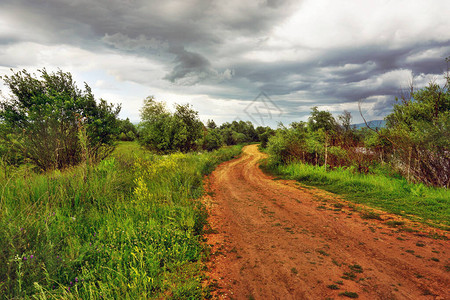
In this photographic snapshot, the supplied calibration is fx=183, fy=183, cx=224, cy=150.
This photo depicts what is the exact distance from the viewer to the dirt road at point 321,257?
10.1 ft

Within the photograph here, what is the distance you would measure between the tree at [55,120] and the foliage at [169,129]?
663cm

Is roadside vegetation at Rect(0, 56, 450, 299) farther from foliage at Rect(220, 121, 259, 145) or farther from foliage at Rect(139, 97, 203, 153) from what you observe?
foliage at Rect(220, 121, 259, 145)

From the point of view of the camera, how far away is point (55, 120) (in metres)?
8.77

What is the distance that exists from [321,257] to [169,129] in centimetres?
2028

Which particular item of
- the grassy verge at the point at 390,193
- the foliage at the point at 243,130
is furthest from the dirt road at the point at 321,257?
the foliage at the point at 243,130

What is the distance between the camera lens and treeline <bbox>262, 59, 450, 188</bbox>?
28.3 ft

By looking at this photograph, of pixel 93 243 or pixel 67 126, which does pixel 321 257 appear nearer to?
pixel 93 243

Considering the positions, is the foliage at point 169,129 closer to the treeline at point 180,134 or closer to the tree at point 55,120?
the treeline at point 180,134

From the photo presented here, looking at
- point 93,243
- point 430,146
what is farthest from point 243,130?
point 93,243

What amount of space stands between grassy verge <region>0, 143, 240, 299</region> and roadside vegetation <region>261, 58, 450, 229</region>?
24.3 ft

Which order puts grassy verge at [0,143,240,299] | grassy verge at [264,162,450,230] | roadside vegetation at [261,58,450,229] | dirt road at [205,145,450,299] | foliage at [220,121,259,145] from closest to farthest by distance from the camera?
1. grassy verge at [0,143,240,299]
2. dirt road at [205,145,450,299]
3. grassy verge at [264,162,450,230]
4. roadside vegetation at [261,58,450,229]
5. foliage at [220,121,259,145]

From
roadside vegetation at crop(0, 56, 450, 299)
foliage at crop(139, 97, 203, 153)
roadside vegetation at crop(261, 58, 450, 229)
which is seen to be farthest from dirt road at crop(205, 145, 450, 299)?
foliage at crop(139, 97, 203, 153)

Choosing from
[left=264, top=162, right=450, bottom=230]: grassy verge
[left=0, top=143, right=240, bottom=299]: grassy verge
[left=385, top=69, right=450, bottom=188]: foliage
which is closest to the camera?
[left=0, top=143, right=240, bottom=299]: grassy verge

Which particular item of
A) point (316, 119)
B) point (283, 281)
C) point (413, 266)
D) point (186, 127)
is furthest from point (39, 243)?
point (316, 119)
